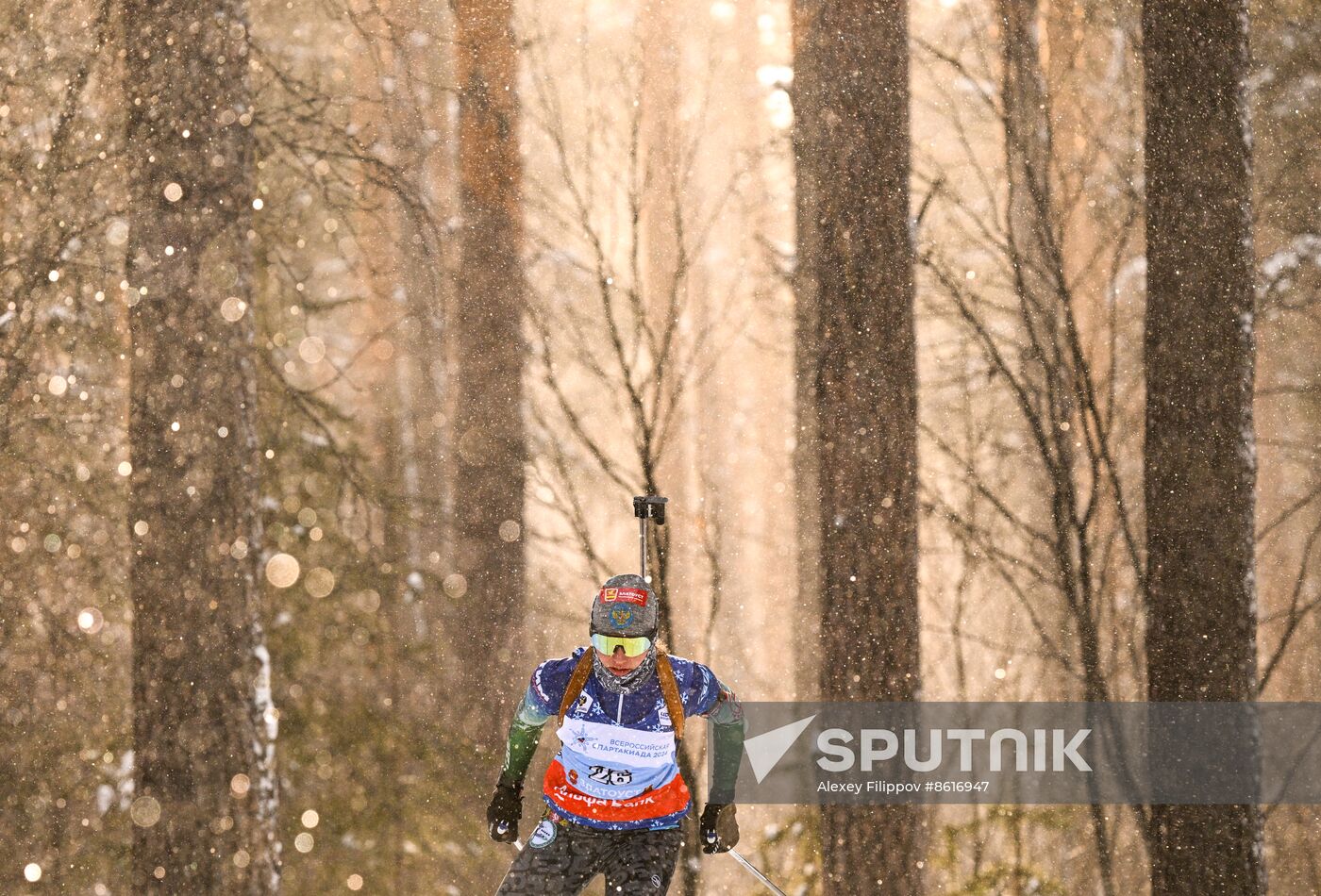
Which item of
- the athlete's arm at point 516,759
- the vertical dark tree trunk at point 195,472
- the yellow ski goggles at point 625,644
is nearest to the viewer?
the yellow ski goggles at point 625,644

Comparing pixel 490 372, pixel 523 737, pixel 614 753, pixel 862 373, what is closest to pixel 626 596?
pixel 614 753

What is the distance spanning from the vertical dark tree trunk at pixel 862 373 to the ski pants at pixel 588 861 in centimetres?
136

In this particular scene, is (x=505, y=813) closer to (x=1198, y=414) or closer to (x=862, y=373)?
(x=862, y=373)

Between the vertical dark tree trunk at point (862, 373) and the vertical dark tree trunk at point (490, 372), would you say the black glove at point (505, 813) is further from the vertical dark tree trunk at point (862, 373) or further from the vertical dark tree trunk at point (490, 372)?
the vertical dark tree trunk at point (862, 373)

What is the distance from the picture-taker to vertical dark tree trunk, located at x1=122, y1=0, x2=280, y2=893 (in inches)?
155

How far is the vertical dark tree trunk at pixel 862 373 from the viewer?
4.01 metres

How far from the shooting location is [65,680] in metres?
4.04

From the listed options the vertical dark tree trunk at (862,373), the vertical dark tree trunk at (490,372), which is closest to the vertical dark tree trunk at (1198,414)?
the vertical dark tree trunk at (862,373)

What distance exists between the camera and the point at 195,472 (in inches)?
157

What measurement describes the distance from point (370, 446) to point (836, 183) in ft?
8.57

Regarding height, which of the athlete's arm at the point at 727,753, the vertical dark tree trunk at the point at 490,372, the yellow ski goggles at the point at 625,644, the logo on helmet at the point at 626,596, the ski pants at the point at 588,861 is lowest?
the ski pants at the point at 588,861

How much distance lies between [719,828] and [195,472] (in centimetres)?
292

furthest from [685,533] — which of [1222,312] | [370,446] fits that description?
[1222,312]

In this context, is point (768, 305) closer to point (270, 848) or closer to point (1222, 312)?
point (1222, 312)
